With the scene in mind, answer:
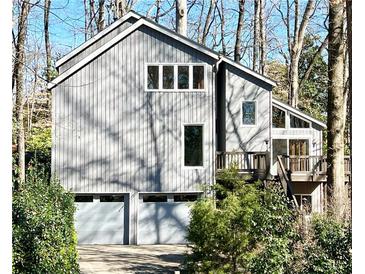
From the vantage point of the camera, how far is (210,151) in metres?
19.5

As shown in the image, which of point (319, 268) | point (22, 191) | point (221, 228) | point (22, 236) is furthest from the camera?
point (221, 228)

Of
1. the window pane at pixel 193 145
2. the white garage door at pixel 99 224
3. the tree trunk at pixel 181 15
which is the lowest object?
the white garage door at pixel 99 224

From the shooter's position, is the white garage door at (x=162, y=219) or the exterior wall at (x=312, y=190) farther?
the exterior wall at (x=312, y=190)

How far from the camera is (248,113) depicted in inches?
818

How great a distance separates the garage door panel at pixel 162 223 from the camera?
1927cm

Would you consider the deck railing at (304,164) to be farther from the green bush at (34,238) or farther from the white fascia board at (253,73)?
the green bush at (34,238)

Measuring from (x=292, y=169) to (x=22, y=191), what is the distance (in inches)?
565

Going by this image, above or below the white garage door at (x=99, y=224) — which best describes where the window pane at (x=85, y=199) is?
above

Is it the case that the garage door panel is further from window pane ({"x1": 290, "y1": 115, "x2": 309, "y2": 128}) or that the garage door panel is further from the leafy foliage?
window pane ({"x1": 290, "y1": 115, "x2": 309, "y2": 128})

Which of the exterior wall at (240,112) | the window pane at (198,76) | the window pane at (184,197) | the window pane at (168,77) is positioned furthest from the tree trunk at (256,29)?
the window pane at (184,197)
